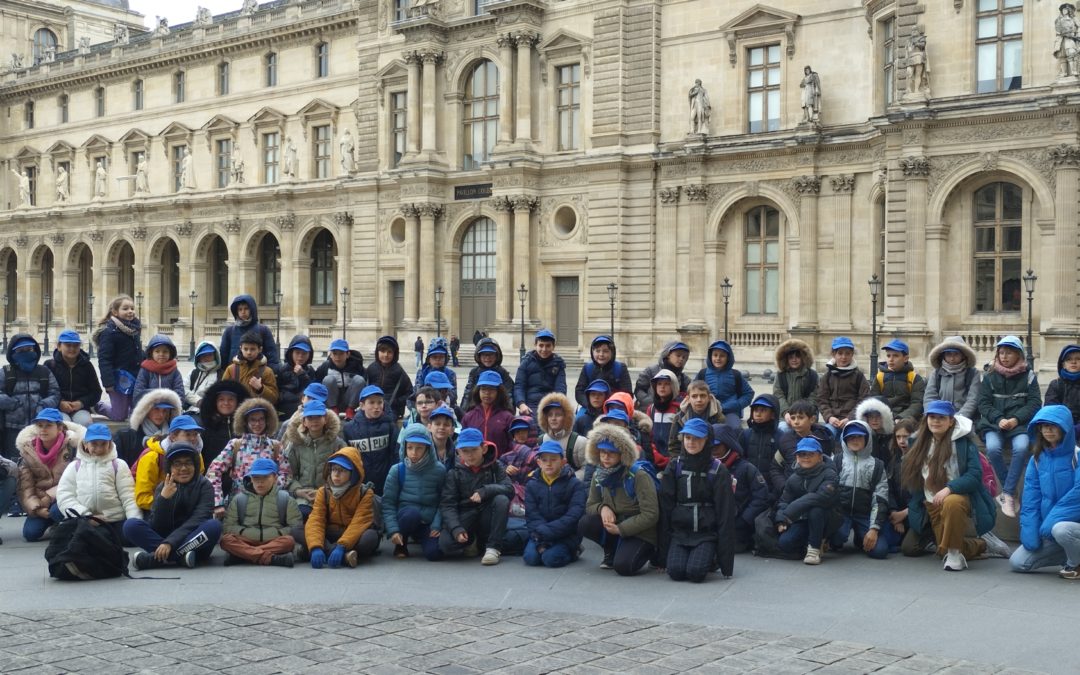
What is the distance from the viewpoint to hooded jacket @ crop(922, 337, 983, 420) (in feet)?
44.8

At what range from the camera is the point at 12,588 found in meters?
11.0

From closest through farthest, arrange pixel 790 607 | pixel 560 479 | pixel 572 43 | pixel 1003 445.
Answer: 1. pixel 790 607
2. pixel 560 479
3. pixel 1003 445
4. pixel 572 43

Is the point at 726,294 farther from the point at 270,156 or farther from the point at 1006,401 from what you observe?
the point at 270,156

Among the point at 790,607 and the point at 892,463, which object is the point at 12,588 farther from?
the point at 892,463

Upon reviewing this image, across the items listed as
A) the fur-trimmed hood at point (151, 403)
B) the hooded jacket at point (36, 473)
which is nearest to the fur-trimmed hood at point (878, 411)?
the fur-trimmed hood at point (151, 403)

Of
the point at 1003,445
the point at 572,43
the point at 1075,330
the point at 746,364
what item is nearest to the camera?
the point at 1003,445

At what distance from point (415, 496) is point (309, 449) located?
1317 millimetres

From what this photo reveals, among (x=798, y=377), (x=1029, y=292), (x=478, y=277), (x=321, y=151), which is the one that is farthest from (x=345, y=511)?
(x=321, y=151)

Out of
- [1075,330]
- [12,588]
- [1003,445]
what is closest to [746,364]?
[1075,330]

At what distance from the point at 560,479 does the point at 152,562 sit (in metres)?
4.22

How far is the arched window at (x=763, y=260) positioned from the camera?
39594 millimetres

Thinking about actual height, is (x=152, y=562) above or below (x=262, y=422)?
below

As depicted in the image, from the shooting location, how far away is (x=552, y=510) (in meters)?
12.3

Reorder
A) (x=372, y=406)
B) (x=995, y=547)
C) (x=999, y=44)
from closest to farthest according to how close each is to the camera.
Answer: (x=995, y=547) < (x=372, y=406) < (x=999, y=44)
